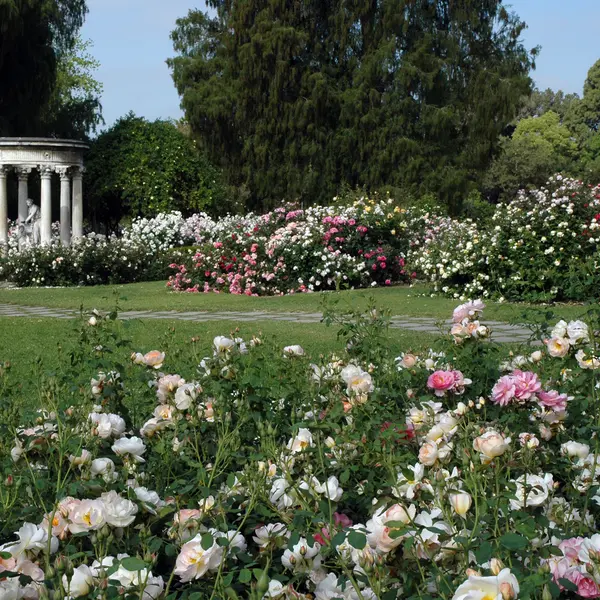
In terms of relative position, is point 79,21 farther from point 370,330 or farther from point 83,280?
Answer: point 370,330

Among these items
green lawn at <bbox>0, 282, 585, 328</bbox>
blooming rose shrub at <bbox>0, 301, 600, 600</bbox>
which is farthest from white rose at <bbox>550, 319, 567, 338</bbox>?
green lawn at <bbox>0, 282, 585, 328</bbox>

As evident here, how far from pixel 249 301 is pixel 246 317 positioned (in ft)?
10.4

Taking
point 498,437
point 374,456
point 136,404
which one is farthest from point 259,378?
point 498,437

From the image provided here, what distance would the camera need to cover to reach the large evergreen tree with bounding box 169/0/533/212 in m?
31.6

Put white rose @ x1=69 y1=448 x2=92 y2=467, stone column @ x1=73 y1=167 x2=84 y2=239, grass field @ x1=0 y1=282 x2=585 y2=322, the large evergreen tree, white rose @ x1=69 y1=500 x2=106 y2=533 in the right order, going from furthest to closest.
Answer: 1. the large evergreen tree
2. stone column @ x1=73 y1=167 x2=84 y2=239
3. grass field @ x1=0 y1=282 x2=585 y2=322
4. white rose @ x1=69 y1=448 x2=92 y2=467
5. white rose @ x1=69 y1=500 x2=106 y2=533

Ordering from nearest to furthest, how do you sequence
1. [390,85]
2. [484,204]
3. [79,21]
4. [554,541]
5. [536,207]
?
[554,541] < [536,207] < [484,204] < [390,85] < [79,21]

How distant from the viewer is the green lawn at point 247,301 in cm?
1236

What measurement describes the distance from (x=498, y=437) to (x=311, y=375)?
1.36 m

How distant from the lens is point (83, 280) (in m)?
22.1

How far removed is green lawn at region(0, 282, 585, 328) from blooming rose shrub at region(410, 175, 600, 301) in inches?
20.8

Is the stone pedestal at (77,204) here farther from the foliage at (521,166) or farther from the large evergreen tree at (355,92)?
the foliage at (521,166)

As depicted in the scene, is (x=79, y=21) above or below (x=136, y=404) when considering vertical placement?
above

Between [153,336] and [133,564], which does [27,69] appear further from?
[133,564]

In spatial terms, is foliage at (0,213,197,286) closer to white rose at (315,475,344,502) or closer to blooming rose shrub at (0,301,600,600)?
blooming rose shrub at (0,301,600,600)
